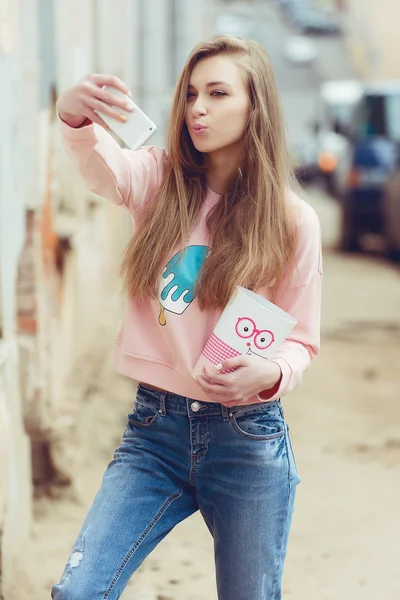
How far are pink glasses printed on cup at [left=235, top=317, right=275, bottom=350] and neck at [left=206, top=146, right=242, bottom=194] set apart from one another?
389 mm

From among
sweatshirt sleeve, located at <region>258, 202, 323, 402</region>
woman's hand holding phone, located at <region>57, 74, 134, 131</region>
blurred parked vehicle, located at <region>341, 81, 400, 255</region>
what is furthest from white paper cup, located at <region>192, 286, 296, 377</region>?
blurred parked vehicle, located at <region>341, 81, 400, 255</region>

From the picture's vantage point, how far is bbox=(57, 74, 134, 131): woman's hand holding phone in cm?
209

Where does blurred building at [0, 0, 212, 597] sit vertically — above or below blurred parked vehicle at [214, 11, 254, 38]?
below

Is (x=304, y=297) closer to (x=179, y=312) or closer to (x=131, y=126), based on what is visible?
(x=179, y=312)

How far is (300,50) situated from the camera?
28.8m

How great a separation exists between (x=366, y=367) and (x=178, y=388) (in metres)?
4.77

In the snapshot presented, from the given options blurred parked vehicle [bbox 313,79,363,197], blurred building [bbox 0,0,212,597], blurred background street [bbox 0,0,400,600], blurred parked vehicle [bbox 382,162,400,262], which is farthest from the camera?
blurred parked vehicle [bbox 313,79,363,197]

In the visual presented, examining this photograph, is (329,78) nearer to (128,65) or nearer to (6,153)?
(128,65)

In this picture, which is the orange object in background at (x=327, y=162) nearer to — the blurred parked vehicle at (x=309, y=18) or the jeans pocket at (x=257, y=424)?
the blurred parked vehicle at (x=309, y=18)

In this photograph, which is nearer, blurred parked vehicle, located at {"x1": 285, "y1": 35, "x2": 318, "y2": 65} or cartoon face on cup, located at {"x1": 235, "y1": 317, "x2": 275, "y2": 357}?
cartoon face on cup, located at {"x1": 235, "y1": 317, "x2": 275, "y2": 357}

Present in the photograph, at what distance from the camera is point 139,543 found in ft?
6.91

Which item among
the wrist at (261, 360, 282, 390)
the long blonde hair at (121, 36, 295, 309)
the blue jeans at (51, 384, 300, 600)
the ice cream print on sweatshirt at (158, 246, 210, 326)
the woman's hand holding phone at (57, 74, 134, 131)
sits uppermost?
the woman's hand holding phone at (57, 74, 134, 131)

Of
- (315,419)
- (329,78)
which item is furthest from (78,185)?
(329,78)

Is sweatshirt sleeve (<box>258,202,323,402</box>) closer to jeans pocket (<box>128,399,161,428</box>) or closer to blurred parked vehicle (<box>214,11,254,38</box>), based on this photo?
jeans pocket (<box>128,399,161,428</box>)
